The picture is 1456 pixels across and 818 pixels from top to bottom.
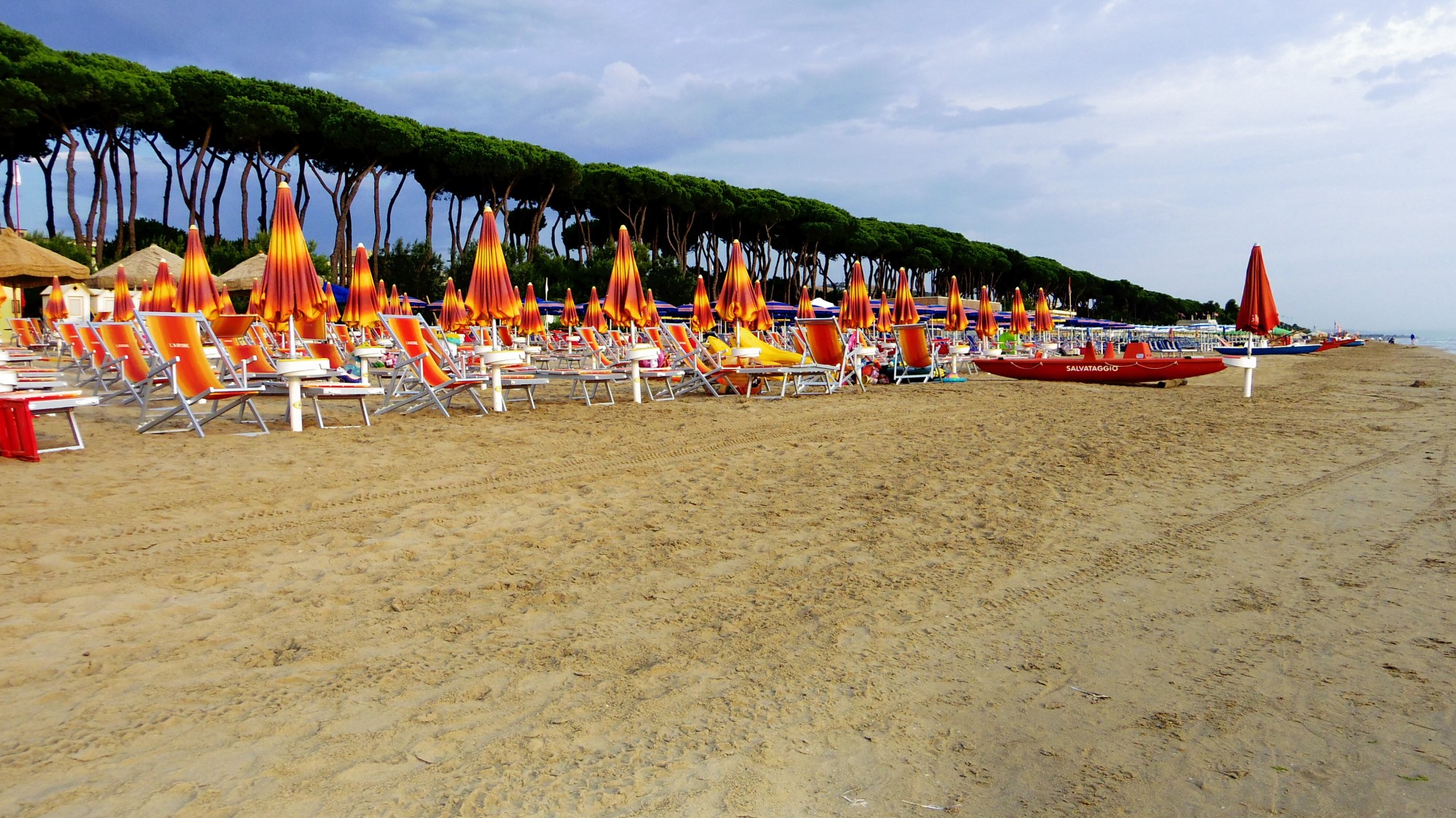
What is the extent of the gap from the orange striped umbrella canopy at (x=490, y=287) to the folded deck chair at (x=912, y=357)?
19.1 feet

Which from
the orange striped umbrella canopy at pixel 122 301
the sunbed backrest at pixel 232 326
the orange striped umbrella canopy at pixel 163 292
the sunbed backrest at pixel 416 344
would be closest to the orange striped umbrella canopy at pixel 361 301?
the sunbed backrest at pixel 232 326

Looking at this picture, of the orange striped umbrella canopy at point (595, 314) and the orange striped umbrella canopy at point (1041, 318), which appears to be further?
the orange striped umbrella canopy at point (1041, 318)

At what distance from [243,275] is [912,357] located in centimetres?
1590

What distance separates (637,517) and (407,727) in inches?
81.9

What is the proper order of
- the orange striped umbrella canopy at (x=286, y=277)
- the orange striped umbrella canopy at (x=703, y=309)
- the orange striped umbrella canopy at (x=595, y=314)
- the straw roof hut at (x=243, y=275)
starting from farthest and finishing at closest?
the orange striped umbrella canopy at (x=595, y=314) < the straw roof hut at (x=243, y=275) < the orange striped umbrella canopy at (x=703, y=309) < the orange striped umbrella canopy at (x=286, y=277)

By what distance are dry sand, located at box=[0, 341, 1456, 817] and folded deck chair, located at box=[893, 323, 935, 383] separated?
803 cm

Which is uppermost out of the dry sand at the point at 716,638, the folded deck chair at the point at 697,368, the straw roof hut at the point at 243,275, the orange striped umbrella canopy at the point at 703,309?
the straw roof hut at the point at 243,275

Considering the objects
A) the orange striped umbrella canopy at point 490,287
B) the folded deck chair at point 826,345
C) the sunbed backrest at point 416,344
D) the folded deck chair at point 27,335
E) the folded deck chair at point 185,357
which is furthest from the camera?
the folded deck chair at point 27,335

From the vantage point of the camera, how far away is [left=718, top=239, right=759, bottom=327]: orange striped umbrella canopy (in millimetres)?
11836

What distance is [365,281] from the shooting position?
11008mm

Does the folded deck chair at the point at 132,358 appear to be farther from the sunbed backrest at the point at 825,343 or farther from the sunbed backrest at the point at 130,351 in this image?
the sunbed backrest at the point at 825,343

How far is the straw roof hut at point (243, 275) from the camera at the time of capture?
67.5 feet

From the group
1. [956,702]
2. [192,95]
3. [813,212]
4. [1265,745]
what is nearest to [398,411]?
[956,702]

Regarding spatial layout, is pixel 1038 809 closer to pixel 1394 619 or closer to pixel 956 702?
pixel 956 702
